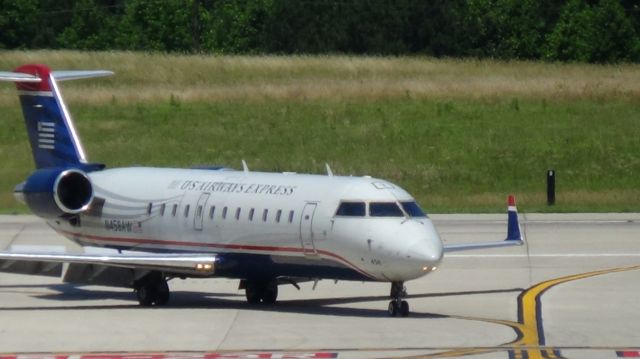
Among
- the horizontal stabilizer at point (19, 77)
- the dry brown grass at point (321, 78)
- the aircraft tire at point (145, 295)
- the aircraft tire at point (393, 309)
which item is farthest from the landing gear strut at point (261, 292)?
the dry brown grass at point (321, 78)

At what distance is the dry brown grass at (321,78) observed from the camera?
203 ft

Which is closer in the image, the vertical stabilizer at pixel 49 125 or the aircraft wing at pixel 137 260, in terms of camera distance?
the aircraft wing at pixel 137 260

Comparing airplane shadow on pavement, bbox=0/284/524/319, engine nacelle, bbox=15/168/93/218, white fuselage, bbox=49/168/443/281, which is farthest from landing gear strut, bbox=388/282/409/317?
engine nacelle, bbox=15/168/93/218

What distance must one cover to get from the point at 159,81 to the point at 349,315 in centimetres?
4576

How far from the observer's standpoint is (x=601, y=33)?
91.6 m

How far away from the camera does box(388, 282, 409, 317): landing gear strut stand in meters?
22.4

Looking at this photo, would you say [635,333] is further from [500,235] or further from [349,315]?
[500,235]

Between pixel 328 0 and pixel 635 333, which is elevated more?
pixel 328 0

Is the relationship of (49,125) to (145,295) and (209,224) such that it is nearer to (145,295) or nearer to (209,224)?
(145,295)

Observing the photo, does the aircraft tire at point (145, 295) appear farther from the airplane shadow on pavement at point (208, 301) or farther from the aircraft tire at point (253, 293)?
the aircraft tire at point (253, 293)

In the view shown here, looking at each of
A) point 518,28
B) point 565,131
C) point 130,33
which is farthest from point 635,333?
point 130,33

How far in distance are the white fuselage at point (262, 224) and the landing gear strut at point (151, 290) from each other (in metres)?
0.75

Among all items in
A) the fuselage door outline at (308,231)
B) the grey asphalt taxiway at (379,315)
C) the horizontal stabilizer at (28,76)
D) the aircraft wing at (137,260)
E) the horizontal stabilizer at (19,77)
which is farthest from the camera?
the horizontal stabilizer at (19,77)

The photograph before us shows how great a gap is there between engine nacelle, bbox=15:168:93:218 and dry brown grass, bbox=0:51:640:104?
35013mm
